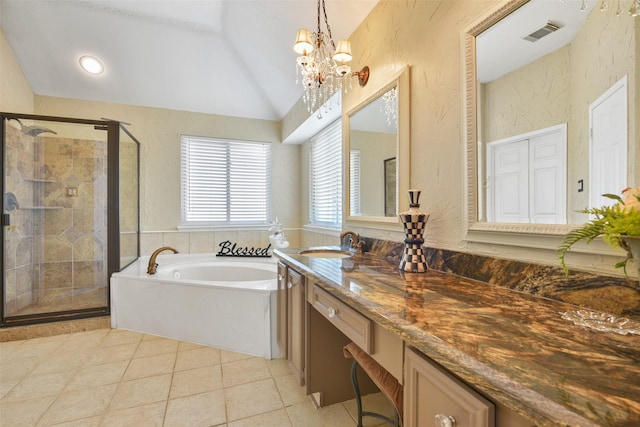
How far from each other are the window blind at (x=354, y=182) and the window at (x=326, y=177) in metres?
0.80

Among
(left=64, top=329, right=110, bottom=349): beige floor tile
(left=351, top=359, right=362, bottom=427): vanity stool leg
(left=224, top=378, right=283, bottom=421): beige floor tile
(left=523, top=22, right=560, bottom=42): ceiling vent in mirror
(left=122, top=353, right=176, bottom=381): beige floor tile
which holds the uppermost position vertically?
(left=523, top=22, right=560, bottom=42): ceiling vent in mirror

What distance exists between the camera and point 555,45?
926 millimetres

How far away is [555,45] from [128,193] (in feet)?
12.5

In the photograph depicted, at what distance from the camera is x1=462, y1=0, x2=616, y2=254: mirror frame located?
105 cm

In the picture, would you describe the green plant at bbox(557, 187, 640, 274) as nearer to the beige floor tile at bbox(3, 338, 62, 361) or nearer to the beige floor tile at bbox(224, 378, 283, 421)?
the beige floor tile at bbox(224, 378, 283, 421)

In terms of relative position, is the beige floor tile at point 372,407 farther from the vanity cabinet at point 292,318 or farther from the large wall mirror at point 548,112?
the large wall mirror at point 548,112

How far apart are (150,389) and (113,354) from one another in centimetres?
72

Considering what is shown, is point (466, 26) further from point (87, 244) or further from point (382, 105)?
point (87, 244)

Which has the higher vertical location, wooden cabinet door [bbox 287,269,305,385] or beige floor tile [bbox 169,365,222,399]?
wooden cabinet door [bbox 287,269,305,385]

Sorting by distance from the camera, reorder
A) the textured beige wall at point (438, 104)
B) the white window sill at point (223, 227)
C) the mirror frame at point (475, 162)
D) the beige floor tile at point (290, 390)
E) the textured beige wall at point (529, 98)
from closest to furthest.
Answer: the textured beige wall at point (529, 98) < the mirror frame at point (475, 162) < the textured beige wall at point (438, 104) < the beige floor tile at point (290, 390) < the white window sill at point (223, 227)

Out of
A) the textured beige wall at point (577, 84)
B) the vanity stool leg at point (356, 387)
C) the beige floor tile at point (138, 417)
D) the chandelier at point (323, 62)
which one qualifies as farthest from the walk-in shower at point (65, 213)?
the textured beige wall at point (577, 84)

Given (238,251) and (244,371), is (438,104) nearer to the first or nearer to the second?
(244,371)

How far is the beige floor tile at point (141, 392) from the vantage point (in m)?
1.76

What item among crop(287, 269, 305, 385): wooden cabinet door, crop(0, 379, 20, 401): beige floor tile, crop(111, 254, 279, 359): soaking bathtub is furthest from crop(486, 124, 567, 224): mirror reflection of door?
crop(0, 379, 20, 401): beige floor tile
